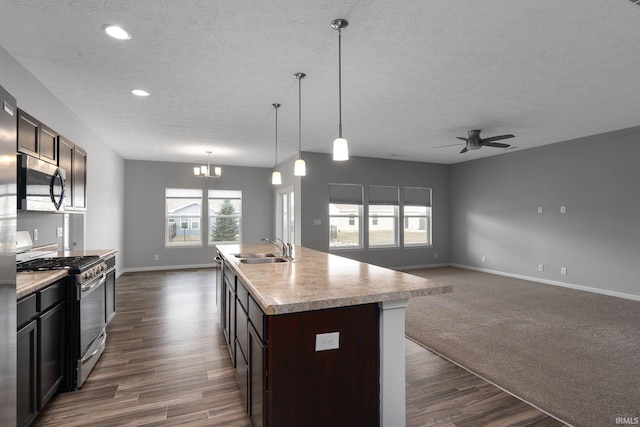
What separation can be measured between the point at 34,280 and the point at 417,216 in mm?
7495

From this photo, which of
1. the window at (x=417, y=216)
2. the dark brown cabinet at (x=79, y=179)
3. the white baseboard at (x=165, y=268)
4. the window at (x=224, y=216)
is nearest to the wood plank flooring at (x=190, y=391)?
the dark brown cabinet at (x=79, y=179)

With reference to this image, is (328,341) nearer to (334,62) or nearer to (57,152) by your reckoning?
(334,62)

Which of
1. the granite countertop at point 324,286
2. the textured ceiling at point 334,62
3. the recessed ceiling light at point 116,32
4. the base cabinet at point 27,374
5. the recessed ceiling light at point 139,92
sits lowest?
the base cabinet at point 27,374

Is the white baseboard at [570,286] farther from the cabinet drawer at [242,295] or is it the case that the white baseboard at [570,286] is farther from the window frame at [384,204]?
the cabinet drawer at [242,295]

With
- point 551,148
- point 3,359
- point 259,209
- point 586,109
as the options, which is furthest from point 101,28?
point 551,148

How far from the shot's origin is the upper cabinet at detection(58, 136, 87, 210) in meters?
3.29

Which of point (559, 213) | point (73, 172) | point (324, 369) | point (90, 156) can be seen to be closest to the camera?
point (324, 369)

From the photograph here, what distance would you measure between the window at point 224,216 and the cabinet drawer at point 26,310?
628 cm

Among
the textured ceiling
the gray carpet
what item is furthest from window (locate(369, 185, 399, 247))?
the textured ceiling

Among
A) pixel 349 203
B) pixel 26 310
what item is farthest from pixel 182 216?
pixel 26 310

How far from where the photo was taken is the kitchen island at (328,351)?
4.98 ft

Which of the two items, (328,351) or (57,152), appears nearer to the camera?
(328,351)

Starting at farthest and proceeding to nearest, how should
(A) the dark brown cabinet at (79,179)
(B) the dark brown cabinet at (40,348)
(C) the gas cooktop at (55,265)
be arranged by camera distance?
(A) the dark brown cabinet at (79,179) < (C) the gas cooktop at (55,265) < (B) the dark brown cabinet at (40,348)

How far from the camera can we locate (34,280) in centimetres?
200
